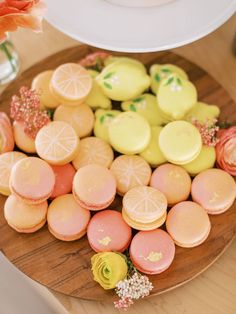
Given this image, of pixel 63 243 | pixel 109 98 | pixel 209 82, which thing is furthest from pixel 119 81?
pixel 63 243

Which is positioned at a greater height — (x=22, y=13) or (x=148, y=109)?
(x=22, y=13)

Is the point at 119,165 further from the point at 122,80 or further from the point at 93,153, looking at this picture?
the point at 122,80

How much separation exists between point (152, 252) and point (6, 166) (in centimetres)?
28

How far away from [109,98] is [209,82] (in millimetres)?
200

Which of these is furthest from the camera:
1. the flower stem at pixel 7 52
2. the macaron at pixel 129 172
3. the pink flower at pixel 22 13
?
the flower stem at pixel 7 52

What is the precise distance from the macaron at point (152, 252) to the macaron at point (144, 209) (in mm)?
17

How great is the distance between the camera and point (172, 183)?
87 cm

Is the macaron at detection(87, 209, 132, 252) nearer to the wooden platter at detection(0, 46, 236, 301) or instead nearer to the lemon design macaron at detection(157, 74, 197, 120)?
the wooden platter at detection(0, 46, 236, 301)

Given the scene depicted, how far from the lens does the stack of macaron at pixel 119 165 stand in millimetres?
829

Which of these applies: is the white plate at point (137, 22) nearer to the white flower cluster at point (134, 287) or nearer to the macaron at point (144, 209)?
the macaron at point (144, 209)

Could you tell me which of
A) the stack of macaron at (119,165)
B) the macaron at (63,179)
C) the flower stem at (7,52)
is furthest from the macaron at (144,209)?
the flower stem at (7,52)

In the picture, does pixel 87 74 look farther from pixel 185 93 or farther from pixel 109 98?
pixel 185 93

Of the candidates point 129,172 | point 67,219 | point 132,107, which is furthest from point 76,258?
point 132,107

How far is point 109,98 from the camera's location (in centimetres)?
98
